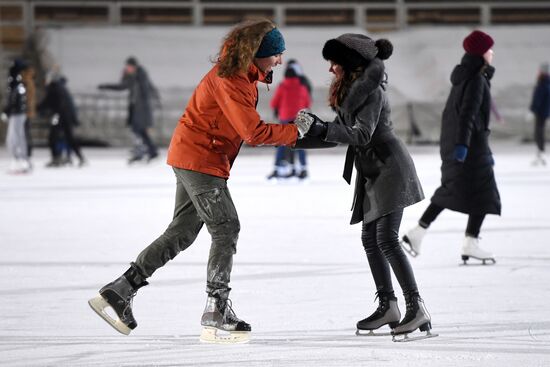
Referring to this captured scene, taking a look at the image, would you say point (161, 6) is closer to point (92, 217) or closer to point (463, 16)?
point (463, 16)

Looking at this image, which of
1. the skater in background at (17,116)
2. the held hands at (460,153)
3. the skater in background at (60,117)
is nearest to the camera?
the held hands at (460,153)

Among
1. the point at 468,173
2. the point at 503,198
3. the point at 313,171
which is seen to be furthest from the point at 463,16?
the point at 468,173

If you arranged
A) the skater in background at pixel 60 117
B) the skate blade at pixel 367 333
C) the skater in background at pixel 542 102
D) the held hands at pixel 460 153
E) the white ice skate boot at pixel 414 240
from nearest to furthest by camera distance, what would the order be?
the skate blade at pixel 367 333
the held hands at pixel 460 153
the white ice skate boot at pixel 414 240
the skater in background at pixel 542 102
the skater in background at pixel 60 117

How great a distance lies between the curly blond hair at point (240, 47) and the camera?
487cm

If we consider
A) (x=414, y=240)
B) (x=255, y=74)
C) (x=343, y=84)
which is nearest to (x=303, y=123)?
(x=255, y=74)

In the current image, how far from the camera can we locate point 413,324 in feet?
16.8

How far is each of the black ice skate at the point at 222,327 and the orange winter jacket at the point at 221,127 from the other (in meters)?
0.57

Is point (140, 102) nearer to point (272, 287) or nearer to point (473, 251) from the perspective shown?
point (473, 251)

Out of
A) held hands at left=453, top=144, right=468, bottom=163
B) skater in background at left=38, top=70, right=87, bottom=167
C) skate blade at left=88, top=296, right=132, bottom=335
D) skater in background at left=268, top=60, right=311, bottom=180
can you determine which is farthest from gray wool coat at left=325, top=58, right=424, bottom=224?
skater in background at left=38, top=70, right=87, bottom=167

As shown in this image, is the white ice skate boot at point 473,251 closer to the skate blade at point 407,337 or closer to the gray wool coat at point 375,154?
the gray wool coat at point 375,154

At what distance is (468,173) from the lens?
7.36m

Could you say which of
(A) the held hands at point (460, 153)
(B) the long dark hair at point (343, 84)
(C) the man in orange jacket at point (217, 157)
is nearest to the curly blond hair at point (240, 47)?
(C) the man in orange jacket at point (217, 157)

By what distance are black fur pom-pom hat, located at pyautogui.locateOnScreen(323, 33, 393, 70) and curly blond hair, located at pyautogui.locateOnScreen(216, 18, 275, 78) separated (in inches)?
12.8

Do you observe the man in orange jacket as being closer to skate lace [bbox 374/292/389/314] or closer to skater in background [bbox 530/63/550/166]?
skate lace [bbox 374/292/389/314]
